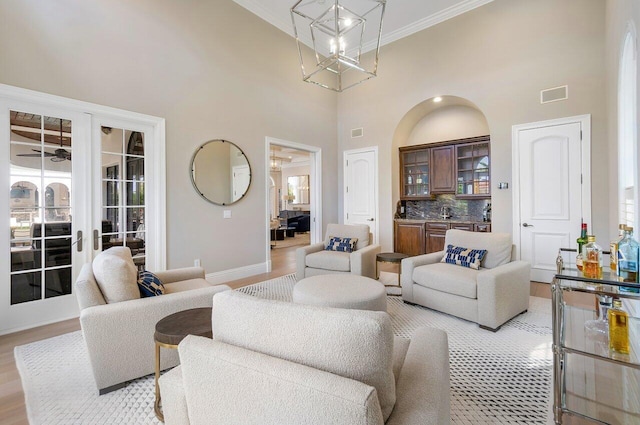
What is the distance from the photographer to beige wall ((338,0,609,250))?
394cm

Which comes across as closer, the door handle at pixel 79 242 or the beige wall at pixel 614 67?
the beige wall at pixel 614 67

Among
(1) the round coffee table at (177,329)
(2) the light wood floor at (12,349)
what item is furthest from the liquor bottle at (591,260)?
(1) the round coffee table at (177,329)

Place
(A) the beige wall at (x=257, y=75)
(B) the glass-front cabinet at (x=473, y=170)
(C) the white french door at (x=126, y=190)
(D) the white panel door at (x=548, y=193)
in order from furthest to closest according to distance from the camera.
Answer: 1. (B) the glass-front cabinet at (x=473, y=170)
2. (D) the white panel door at (x=548, y=193)
3. (C) the white french door at (x=126, y=190)
4. (A) the beige wall at (x=257, y=75)

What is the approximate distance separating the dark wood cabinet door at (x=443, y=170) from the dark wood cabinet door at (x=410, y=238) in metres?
0.82

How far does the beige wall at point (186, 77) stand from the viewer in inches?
117

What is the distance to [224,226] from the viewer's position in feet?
15.0

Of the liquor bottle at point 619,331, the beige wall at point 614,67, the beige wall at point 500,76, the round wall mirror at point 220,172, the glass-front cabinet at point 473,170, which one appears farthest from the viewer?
the glass-front cabinet at point 473,170

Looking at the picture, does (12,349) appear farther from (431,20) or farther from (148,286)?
(431,20)

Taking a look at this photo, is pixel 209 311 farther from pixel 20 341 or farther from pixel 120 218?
pixel 120 218

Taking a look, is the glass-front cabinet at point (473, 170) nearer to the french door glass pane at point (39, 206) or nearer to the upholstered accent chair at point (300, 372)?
the upholstered accent chair at point (300, 372)

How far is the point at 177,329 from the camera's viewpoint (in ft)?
5.41

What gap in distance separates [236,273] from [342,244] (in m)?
1.76

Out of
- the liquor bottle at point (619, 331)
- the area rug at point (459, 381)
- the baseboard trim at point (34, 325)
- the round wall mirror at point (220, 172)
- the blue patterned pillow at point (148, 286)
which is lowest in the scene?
the area rug at point (459, 381)

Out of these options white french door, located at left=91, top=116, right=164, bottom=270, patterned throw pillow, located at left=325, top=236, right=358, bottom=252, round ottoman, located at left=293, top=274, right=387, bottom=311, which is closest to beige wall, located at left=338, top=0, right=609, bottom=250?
patterned throw pillow, located at left=325, top=236, right=358, bottom=252
